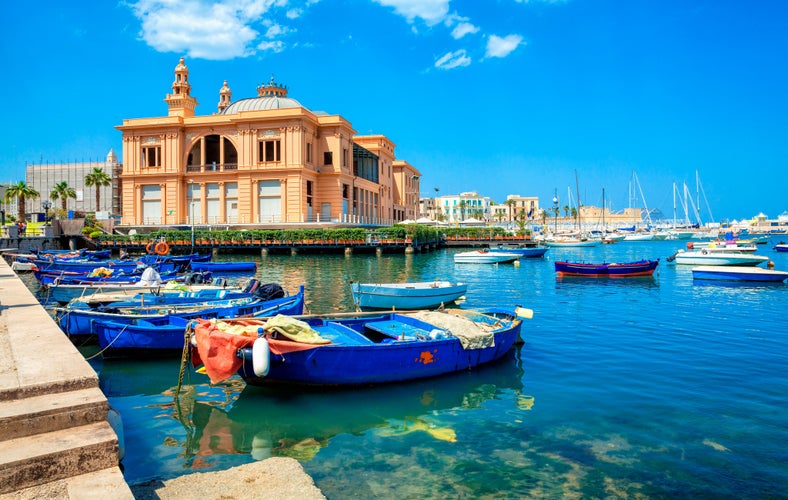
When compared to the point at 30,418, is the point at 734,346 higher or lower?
lower

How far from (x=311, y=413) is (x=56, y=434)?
523cm

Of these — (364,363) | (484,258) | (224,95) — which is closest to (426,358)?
(364,363)

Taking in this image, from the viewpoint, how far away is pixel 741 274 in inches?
1321

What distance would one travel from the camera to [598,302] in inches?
1006

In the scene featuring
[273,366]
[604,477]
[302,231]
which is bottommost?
[604,477]

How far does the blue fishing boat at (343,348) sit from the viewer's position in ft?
34.2

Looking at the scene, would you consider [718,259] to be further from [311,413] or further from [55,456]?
[55,456]

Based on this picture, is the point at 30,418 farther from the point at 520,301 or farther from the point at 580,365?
the point at 520,301

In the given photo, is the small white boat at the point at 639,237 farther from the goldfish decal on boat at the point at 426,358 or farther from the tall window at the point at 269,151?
the goldfish decal on boat at the point at 426,358

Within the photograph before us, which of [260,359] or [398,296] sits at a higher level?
[398,296]

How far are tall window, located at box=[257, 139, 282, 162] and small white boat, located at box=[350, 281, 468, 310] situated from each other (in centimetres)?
4325

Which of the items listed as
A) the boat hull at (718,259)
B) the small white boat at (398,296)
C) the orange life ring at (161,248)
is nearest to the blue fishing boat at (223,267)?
the orange life ring at (161,248)

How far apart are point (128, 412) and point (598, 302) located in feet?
67.0

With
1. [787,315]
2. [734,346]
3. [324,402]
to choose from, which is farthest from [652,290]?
[324,402]
